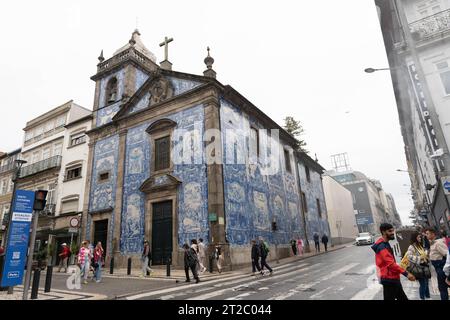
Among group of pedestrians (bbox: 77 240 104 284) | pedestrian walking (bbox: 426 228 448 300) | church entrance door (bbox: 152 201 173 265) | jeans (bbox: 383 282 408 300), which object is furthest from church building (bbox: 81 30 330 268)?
jeans (bbox: 383 282 408 300)

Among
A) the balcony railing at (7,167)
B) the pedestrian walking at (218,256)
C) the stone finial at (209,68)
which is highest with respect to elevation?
the stone finial at (209,68)

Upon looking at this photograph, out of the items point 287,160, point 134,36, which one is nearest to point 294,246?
point 287,160

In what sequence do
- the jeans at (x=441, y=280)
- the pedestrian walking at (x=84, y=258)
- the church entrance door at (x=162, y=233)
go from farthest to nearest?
the church entrance door at (x=162, y=233)
the pedestrian walking at (x=84, y=258)
the jeans at (x=441, y=280)

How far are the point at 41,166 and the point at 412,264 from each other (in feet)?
87.8

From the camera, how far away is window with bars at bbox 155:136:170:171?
1684 cm

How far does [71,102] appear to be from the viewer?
82.9ft

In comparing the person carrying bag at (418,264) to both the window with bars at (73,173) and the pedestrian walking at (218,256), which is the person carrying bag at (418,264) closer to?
the pedestrian walking at (218,256)

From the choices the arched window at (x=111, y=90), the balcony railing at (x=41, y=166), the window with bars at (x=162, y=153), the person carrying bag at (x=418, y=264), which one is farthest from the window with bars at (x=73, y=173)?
the person carrying bag at (x=418, y=264)

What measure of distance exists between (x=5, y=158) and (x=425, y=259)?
1452 inches

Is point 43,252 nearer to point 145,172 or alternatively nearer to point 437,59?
point 145,172

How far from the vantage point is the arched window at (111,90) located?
2148cm

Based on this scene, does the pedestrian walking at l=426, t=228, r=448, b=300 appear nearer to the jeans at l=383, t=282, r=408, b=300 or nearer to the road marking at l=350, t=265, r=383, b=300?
the road marking at l=350, t=265, r=383, b=300

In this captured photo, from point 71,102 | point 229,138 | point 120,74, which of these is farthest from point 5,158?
point 229,138

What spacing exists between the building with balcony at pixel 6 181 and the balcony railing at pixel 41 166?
291 cm
